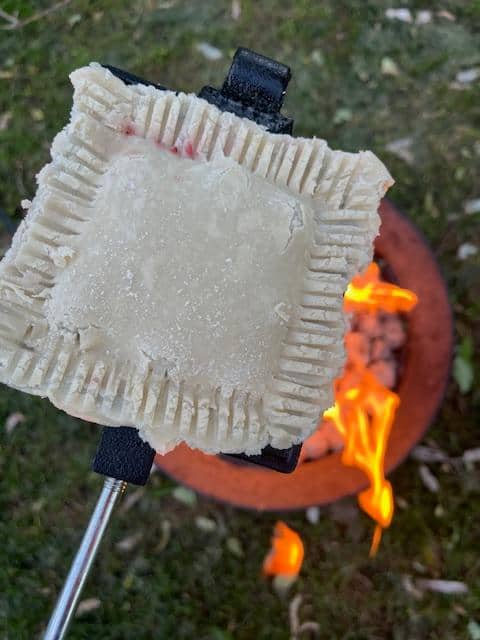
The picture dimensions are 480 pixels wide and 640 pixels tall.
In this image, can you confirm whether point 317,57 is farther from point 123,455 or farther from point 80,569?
point 80,569

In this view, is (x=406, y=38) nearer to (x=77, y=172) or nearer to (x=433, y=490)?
(x=433, y=490)

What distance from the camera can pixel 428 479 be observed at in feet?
8.45

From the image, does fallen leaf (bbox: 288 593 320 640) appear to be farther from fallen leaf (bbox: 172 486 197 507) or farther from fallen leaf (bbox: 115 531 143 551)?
fallen leaf (bbox: 115 531 143 551)

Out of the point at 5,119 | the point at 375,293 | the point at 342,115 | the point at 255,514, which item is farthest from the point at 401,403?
the point at 5,119

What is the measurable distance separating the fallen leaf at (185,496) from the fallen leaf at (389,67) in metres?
1.92

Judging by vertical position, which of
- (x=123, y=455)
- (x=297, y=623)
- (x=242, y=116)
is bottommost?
(x=297, y=623)

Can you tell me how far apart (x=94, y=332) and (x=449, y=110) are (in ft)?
6.89

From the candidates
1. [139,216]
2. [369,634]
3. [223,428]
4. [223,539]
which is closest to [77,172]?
[139,216]

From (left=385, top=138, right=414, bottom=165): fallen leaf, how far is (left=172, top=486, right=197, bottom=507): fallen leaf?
1606 mm

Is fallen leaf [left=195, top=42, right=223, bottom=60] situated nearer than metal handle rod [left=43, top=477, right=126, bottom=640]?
No

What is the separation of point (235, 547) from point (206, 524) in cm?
14

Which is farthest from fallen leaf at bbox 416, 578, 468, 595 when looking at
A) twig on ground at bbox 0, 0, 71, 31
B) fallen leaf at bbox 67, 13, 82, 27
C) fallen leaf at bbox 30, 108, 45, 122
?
twig on ground at bbox 0, 0, 71, 31

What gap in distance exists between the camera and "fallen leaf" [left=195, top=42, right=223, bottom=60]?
2826 mm

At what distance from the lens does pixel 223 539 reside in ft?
8.54
